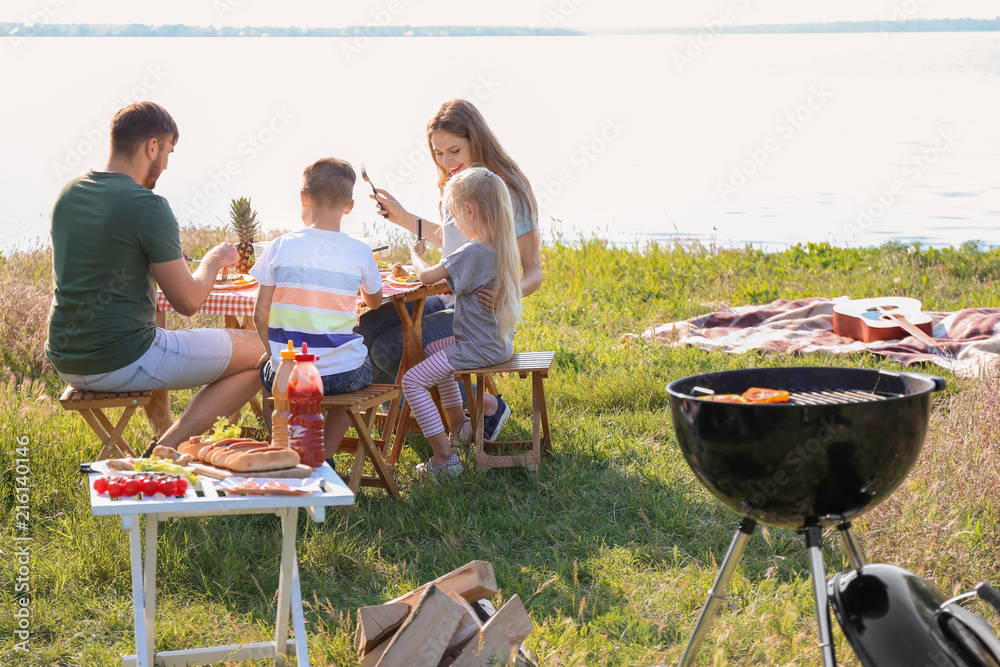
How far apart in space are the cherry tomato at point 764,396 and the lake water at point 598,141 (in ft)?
14.8

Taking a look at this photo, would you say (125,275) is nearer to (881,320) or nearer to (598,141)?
(881,320)

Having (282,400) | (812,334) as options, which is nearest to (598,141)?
(812,334)

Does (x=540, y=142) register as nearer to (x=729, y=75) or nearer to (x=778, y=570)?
(x=778, y=570)

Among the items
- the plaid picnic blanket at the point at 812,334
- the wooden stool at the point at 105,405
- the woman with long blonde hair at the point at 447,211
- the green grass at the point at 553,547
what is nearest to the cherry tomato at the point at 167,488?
the green grass at the point at 553,547

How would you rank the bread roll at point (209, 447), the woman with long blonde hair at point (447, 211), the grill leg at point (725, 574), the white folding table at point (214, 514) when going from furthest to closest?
the woman with long blonde hair at point (447, 211)
the bread roll at point (209, 447)
the grill leg at point (725, 574)
the white folding table at point (214, 514)

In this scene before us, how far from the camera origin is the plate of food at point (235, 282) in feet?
15.3

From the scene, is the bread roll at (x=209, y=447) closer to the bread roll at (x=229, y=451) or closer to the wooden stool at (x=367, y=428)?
the bread roll at (x=229, y=451)

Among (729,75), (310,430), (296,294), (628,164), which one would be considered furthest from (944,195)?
(729,75)

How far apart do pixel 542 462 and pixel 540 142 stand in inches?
543

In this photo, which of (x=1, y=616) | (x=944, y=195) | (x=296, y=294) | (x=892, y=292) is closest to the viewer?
(x=1, y=616)

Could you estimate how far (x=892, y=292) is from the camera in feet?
24.9

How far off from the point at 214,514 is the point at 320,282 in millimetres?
1553

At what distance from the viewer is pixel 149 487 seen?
8.00 feet

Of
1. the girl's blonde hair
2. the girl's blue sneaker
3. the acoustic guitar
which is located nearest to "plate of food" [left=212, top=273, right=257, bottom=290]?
the girl's blonde hair
